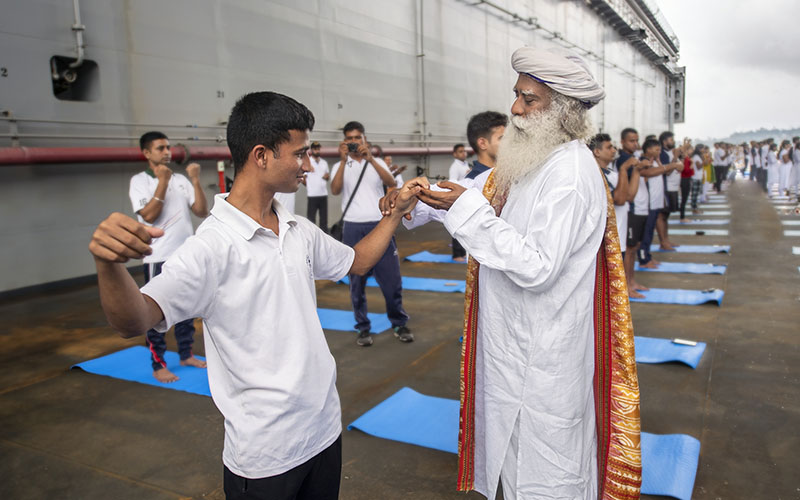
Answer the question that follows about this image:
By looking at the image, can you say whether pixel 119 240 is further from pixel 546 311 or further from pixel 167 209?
pixel 167 209

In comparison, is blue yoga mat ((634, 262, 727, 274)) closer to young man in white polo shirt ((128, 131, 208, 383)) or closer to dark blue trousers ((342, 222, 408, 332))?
dark blue trousers ((342, 222, 408, 332))

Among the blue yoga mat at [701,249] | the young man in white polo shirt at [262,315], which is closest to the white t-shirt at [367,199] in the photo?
the young man in white polo shirt at [262,315]

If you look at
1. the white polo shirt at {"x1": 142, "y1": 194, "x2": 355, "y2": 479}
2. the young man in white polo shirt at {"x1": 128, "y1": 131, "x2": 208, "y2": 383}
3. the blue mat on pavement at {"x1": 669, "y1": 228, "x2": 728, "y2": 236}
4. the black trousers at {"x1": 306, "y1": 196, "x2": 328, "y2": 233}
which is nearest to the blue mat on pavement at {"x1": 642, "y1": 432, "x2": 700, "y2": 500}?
the white polo shirt at {"x1": 142, "y1": 194, "x2": 355, "y2": 479}

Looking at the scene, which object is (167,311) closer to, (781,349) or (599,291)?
(599,291)

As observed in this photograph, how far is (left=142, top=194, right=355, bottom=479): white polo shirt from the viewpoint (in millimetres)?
1383

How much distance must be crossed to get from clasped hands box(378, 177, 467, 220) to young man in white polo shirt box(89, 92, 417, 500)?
A: 428mm

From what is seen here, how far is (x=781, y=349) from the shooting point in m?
4.29

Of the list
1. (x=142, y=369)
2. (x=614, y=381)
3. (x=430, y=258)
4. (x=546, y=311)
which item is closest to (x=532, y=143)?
(x=546, y=311)

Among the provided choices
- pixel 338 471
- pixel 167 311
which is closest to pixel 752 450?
pixel 338 471

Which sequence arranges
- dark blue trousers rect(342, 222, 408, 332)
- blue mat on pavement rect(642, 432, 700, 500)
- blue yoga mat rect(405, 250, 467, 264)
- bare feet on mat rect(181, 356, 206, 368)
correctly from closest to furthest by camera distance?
blue mat on pavement rect(642, 432, 700, 500), bare feet on mat rect(181, 356, 206, 368), dark blue trousers rect(342, 222, 408, 332), blue yoga mat rect(405, 250, 467, 264)

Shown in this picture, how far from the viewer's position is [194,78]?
7.98m

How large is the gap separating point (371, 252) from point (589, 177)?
2.45 feet

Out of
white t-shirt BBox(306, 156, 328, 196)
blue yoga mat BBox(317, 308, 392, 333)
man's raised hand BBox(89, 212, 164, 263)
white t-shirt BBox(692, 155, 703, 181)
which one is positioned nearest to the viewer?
man's raised hand BBox(89, 212, 164, 263)

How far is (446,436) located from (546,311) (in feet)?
5.60
